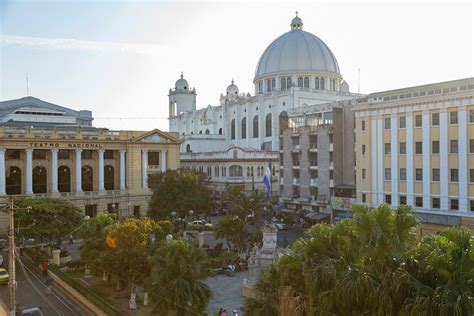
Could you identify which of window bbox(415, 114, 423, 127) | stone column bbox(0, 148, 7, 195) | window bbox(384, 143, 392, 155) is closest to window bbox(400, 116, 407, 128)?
window bbox(415, 114, 423, 127)

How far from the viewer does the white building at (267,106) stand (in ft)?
250

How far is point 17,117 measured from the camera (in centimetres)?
7331

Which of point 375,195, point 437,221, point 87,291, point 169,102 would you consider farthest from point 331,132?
point 169,102

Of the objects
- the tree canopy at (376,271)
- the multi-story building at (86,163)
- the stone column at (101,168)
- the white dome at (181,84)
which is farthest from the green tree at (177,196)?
the white dome at (181,84)

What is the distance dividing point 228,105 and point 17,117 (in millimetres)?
39886

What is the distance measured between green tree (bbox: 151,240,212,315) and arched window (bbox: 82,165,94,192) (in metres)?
44.1

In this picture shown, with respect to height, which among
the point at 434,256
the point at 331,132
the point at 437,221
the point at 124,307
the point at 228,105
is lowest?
the point at 124,307

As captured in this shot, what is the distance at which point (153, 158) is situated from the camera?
66625 mm

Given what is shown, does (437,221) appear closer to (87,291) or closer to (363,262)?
(87,291)

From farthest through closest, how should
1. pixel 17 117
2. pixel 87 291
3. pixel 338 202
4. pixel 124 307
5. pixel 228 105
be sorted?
pixel 228 105 < pixel 17 117 < pixel 338 202 < pixel 87 291 < pixel 124 307

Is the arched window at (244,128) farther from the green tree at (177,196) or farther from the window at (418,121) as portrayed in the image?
the window at (418,121)

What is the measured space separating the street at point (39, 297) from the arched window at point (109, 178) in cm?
2908

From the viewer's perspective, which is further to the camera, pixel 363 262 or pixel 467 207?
pixel 467 207

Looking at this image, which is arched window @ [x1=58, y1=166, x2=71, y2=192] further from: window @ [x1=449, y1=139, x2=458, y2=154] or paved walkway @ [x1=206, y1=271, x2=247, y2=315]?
window @ [x1=449, y1=139, x2=458, y2=154]
